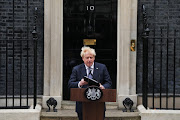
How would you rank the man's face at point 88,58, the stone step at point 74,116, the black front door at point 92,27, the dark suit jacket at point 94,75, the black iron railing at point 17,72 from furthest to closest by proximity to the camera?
the black front door at point 92,27 → the black iron railing at point 17,72 → the stone step at point 74,116 → the dark suit jacket at point 94,75 → the man's face at point 88,58

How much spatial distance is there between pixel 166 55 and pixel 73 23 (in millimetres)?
1972

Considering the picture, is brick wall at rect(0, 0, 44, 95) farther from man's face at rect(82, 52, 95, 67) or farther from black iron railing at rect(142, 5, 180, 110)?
man's face at rect(82, 52, 95, 67)

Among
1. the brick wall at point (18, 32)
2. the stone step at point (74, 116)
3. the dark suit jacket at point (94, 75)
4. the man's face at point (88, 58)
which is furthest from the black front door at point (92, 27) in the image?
the man's face at point (88, 58)

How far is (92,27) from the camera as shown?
734cm

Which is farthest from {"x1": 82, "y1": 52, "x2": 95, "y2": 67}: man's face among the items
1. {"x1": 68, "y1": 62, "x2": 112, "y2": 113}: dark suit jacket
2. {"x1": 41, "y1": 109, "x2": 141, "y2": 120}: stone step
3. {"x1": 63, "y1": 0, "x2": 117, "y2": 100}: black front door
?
Answer: {"x1": 63, "y1": 0, "x2": 117, "y2": 100}: black front door

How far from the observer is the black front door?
24.1 feet

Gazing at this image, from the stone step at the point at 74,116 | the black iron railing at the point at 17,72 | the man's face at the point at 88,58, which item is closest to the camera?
the man's face at the point at 88,58

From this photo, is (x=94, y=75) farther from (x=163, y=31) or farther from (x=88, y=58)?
(x=163, y=31)

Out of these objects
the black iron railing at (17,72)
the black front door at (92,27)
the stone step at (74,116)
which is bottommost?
the stone step at (74,116)

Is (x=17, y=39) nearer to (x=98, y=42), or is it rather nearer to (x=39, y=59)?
(x=39, y=59)

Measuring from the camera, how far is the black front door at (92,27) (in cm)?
734

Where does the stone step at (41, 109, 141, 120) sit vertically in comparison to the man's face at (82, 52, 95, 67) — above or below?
below

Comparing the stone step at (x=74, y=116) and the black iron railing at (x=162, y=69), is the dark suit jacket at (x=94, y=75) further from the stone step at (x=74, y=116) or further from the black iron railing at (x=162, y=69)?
the black iron railing at (x=162, y=69)

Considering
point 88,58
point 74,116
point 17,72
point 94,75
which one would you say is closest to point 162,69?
point 74,116
